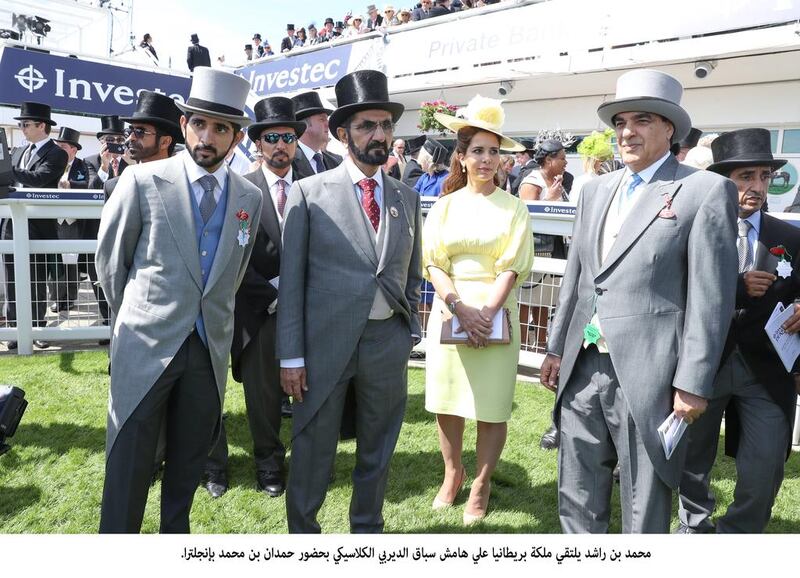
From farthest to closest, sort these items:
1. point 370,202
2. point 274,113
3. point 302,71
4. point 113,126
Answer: point 302,71, point 113,126, point 274,113, point 370,202

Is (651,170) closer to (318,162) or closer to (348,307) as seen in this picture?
(348,307)

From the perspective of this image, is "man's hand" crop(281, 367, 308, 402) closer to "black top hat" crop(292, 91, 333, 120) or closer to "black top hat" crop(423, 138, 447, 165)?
"black top hat" crop(292, 91, 333, 120)

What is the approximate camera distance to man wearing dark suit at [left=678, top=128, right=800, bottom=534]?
3.12m

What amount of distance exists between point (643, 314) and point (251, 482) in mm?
2603

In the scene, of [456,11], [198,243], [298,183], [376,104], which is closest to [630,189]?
[376,104]

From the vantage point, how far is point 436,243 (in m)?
3.83

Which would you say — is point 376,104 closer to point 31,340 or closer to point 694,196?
point 694,196

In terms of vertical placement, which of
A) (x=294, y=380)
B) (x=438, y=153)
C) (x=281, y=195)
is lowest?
(x=294, y=380)

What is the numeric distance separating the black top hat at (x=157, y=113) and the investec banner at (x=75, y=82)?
4.25 meters

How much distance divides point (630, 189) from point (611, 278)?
401mm

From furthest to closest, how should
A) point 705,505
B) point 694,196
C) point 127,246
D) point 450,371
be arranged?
point 450,371 < point 705,505 < point 127,246 < point 694,196

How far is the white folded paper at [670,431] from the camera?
253 centimetres

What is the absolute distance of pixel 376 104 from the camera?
300 centimetres

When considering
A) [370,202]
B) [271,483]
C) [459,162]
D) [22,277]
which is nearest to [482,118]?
[459,162]
